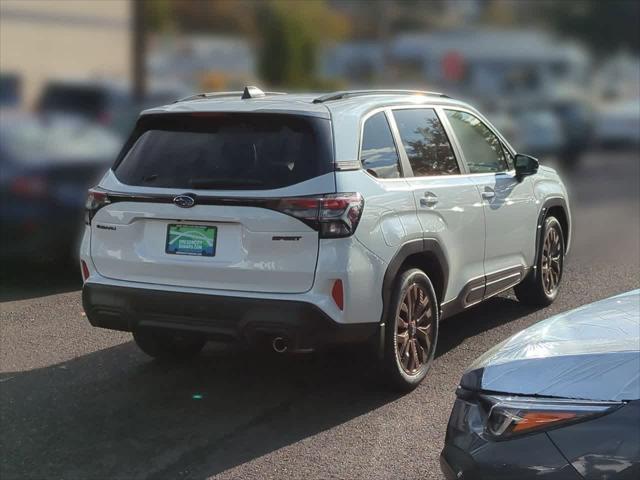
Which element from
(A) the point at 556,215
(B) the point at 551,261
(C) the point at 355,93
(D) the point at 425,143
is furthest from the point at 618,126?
(C) the point at 355,93

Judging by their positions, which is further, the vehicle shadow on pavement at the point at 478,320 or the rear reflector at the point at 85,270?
the vehicle shadow on pavement at the point at 478,320

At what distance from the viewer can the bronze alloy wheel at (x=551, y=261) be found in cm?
732

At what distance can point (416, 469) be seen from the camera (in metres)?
4.39

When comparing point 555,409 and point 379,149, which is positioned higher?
point 379,149

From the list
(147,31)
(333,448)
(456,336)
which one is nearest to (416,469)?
(333,448)

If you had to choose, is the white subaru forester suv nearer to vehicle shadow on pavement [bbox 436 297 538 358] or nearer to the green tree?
vehicle shadow on pavement [bbox 436 297 538 358]

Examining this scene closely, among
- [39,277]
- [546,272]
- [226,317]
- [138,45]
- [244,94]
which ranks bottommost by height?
[39,277]

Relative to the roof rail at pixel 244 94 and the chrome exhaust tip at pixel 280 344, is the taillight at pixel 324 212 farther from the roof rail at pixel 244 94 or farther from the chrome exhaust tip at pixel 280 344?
the roof rail at pixel 244 94

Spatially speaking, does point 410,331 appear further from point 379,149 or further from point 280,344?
point 379,149

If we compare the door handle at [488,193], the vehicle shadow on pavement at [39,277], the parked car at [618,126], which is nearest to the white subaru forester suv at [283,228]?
→ the door handle at [488,193]

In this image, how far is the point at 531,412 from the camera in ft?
9.94

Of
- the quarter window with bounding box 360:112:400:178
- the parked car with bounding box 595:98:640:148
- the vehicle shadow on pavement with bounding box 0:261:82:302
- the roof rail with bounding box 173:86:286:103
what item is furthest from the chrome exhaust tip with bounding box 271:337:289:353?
the parked car with bounding box 595:98:640:148

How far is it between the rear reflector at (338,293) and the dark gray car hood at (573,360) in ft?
3.99

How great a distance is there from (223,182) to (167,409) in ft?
4.58
